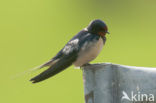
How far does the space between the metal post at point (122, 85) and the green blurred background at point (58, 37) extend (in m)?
3.55

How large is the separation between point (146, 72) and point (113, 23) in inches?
268

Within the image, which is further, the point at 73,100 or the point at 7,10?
the point at 7,10

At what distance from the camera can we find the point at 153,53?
312 inches

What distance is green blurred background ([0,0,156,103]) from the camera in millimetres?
6532

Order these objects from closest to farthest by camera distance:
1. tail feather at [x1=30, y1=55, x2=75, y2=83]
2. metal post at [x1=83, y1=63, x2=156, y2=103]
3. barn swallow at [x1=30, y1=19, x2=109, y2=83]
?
metal post at [x1=83, y1=63, x2=156, y2=103] < tail feather at [x1=30, y1=55, x2=75, y2=83] < barn swallow at [x1=30, y1=19, x2=109, y2=83]

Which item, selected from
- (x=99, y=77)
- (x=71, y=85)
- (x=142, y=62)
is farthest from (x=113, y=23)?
(x=99, y=77)

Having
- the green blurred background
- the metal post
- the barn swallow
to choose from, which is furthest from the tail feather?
the green blurred background

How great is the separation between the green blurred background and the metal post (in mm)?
3552

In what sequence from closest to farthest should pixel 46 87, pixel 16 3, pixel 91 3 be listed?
pixel 46 87, pixel 91 3, pixel 16 3

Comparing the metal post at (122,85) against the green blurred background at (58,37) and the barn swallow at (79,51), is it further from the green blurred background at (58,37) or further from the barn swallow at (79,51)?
the green blurred background at (58,37)

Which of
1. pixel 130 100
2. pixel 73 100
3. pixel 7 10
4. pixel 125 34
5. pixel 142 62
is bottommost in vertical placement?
pixel 130 100

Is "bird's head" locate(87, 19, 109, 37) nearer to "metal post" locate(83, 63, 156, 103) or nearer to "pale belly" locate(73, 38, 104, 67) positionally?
"pale belly" locate(73, 38, 104, 67)

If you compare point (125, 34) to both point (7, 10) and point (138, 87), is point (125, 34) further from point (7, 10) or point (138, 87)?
point (138, 87)

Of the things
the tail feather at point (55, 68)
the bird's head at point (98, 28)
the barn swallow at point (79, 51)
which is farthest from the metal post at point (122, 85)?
the bird's head at point (98, 28)
